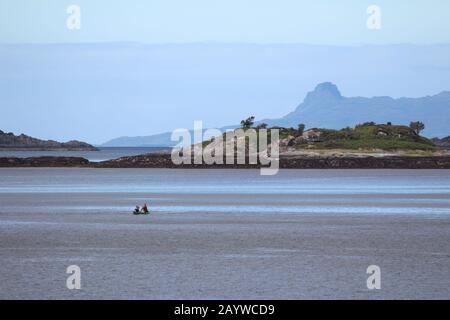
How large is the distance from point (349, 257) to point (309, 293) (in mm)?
9482

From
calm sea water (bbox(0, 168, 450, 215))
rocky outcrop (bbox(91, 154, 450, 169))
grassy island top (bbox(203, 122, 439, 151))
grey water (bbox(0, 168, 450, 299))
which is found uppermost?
grassy island top (bbox(203, 122, 439, 151))

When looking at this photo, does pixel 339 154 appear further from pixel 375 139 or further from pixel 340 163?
pixel 375 139

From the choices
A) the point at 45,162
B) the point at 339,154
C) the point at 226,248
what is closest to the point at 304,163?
the point at 339,154

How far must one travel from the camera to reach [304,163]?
178m

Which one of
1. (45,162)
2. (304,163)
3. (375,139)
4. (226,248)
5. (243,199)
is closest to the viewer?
(226,248)

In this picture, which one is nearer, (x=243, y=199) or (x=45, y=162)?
(x=243, y=199)

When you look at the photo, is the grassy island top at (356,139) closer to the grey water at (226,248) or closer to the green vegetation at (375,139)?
the green vegetation at (375,139)

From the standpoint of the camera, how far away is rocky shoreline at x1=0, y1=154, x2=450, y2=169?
174m

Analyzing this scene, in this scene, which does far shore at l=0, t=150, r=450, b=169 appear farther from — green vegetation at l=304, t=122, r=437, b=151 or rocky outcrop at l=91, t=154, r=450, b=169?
green vegetation at l=304, t=122, r=437, b=151

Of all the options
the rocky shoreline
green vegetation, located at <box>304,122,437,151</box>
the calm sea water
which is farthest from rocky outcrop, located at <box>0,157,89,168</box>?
the calm sea water

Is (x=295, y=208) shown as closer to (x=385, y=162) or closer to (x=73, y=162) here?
(x=385, y=162)

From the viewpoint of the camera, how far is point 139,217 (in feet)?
204

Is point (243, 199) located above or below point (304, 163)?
below
